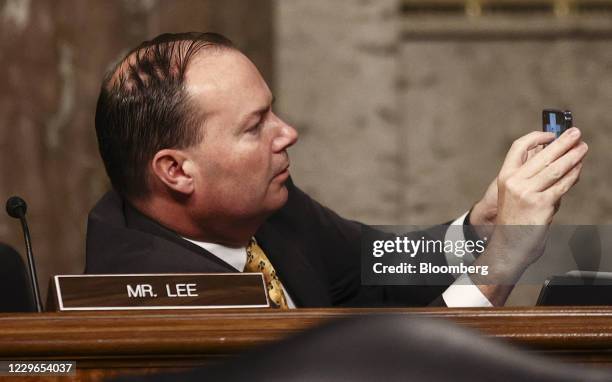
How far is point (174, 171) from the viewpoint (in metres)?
1.73

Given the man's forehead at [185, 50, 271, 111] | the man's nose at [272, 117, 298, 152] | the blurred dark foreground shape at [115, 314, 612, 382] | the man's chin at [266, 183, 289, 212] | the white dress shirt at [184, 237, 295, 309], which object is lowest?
→ the white dress shirt at [184, 237, 295, 309]

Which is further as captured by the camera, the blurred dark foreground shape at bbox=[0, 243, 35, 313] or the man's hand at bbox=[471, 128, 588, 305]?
the blurred dark foreground shape at bbox=[0, 243, 35, 313]

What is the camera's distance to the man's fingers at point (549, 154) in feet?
5.05

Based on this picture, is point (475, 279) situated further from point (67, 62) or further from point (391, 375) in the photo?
point (67, 62)

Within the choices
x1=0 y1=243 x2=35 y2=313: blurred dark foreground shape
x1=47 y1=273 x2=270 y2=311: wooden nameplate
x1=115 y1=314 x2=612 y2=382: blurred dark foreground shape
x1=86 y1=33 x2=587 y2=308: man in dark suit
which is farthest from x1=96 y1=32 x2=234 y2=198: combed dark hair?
x1=115 y1=314 x2=612 y2=382: blurred dark foreground shape

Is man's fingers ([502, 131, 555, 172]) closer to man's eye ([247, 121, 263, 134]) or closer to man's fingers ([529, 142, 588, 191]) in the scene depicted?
man's fingers ([529, 142, 588, 191])

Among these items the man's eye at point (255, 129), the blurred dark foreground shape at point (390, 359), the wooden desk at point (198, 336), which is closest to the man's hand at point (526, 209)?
the wooden desk at point (198, 336)

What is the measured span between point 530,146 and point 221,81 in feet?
1.51

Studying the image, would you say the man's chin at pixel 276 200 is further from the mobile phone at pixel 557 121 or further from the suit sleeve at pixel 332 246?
the mobile phone at pixel 557 121

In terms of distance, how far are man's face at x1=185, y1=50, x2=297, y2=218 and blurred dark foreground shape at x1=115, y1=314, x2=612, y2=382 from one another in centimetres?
122

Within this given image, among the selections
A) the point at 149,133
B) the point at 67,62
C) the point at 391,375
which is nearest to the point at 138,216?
the point at 149,133

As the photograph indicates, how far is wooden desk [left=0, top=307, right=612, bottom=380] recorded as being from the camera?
1.18 meters

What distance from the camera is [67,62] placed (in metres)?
3.80

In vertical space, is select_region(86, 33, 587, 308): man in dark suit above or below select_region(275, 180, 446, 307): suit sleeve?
above
